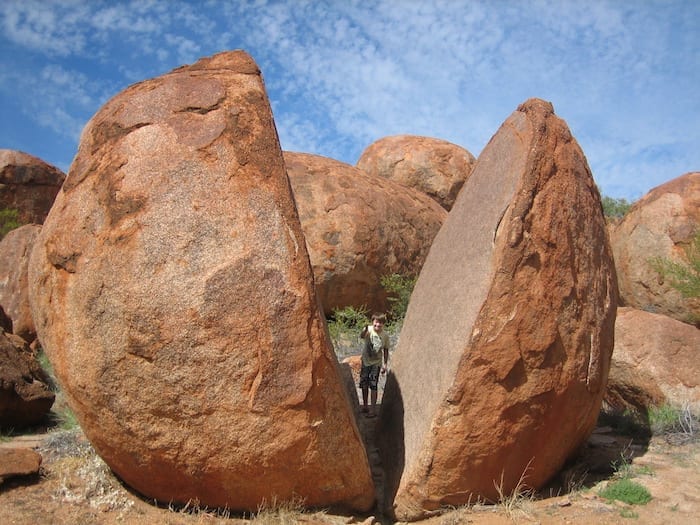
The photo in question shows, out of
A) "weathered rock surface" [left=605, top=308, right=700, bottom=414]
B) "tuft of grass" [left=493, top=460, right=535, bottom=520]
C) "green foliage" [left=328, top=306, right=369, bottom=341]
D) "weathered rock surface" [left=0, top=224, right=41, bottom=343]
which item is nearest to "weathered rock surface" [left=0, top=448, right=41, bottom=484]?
"tuft of grass" [left=493, top=460, right=535, bottom=520]

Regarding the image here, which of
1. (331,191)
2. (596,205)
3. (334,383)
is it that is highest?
(331,191)

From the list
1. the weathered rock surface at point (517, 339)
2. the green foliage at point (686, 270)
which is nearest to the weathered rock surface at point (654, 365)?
the weathered rock surface at point (517, 339)

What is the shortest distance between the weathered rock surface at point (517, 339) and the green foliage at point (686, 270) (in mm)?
5013

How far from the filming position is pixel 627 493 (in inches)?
150

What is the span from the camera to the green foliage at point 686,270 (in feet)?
27.8

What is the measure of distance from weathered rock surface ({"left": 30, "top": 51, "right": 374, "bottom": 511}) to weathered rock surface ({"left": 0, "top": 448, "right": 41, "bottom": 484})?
0.47 m

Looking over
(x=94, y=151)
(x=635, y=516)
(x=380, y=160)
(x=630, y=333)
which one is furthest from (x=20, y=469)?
(x=380, y=160)

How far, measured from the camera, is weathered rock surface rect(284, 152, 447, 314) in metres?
7.87

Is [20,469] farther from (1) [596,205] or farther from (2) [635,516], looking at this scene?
(1) [596,205]

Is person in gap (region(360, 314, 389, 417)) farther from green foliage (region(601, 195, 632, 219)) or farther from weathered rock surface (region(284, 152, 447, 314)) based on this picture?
green foliage (region(601, 195, 632, 219))

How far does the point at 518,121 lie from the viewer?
4086mm

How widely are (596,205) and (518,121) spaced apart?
2.29 ft

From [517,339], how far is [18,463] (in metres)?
2.73

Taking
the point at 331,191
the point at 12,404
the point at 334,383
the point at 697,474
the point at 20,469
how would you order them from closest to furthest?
the point at 334,383 < the point at 20,469 < the point at 697,474 < the point at 12,404 < the point at 331,191
